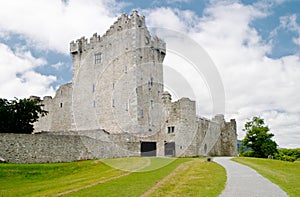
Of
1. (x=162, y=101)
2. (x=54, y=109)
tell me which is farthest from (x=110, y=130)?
(x=54, y=109)

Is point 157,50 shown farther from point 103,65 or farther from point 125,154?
point 125,154

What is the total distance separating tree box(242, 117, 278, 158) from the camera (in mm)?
43166

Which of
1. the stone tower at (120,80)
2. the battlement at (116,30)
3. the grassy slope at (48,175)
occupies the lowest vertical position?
the grassy slope at (48,175)

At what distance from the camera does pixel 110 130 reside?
38656 millimetres

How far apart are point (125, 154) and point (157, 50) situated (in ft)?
54.3

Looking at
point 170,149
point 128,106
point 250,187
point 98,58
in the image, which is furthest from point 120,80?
point 250,187

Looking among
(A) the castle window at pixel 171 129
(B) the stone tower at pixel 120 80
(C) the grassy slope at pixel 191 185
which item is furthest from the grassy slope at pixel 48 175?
(B) the stone tower at pixel 120 80

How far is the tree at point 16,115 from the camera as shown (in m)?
30.7

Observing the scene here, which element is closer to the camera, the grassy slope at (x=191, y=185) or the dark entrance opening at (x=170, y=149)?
the grassy slope at (x=191, y=185)

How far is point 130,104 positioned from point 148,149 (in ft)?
18.3

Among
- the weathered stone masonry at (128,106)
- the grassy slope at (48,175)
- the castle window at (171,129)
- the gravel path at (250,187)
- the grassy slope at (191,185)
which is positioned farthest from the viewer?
the castle window at (171,129)

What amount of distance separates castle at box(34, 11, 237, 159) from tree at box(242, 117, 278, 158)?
3450mm

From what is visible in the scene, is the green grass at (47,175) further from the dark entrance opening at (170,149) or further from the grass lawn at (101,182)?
the dark entrance opening at (170,149)

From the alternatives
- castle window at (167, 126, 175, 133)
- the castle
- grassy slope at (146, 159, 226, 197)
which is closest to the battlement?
the castle
